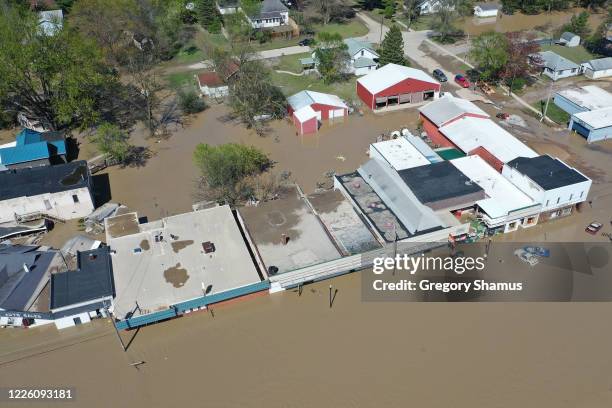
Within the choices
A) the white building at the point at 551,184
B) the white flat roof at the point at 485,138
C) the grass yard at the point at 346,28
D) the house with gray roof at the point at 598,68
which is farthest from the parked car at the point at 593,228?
the grass yard at the point at 346,28

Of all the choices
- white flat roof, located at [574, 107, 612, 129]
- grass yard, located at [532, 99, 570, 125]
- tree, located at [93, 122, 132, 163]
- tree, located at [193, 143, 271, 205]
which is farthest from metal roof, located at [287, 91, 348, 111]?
white flat roof, located at [574, 107, 612, 129]

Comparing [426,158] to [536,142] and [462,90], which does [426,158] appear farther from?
[462,90]

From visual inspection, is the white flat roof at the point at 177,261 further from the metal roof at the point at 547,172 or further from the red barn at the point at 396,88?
the red barn at the point at 396,88

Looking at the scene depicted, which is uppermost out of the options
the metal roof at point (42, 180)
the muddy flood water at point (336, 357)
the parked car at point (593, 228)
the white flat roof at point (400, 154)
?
the metal roof at point (42, 180)

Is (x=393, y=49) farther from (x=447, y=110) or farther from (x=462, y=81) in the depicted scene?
(x=447, y=110)

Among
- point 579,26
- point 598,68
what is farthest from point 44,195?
point 579,26
